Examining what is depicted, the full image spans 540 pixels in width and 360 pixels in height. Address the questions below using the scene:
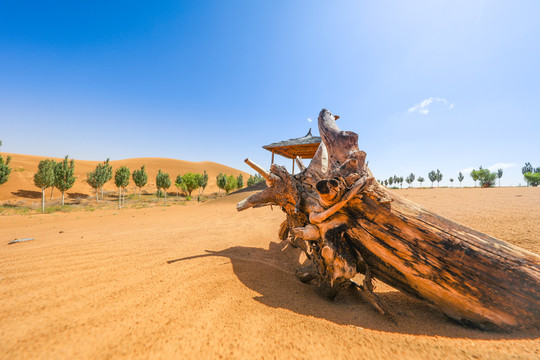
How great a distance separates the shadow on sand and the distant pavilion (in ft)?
28.1

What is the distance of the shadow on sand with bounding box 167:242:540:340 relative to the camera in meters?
1.55

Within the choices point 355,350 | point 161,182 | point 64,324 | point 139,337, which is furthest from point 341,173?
point 161,182

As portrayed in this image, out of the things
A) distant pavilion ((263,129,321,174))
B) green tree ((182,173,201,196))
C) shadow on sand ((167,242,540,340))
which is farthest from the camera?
green tree ((182,173,201,196))

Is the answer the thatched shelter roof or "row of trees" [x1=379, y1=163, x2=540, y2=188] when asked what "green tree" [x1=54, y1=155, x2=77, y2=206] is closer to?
the thatched shelter roof

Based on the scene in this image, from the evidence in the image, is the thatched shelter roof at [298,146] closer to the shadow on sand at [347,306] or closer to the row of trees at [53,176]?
the shadow on sand at [347,306]

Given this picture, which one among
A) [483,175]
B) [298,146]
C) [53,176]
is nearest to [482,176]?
[483,175]

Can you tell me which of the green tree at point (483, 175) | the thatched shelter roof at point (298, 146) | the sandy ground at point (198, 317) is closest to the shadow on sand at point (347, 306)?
the sandy ground at point (198, 317)

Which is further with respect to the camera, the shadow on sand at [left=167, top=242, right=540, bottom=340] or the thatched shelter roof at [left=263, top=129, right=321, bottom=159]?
the thatched shelter roof at [left=263, top=129, right=321, bottom=159]

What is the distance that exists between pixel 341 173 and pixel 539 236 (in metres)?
4.43

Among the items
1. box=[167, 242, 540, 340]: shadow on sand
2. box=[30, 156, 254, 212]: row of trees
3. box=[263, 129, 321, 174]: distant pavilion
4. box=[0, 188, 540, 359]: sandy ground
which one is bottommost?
box=[167, 242, 540, 340]: shadow on sand

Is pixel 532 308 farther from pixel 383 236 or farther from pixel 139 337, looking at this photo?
pixel 139 337

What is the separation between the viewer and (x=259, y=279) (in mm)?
2385

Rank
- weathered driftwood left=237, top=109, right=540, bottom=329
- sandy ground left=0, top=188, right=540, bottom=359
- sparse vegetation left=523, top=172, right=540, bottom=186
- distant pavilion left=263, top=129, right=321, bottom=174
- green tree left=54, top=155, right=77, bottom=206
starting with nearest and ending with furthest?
sandy ground left=0, top=188, right=540, bottom=359
weathered driftwood left=237, top=109, right=540, bottom=329
distant pavilion left=263, top=129, right=321, bottom=174
green tree left=54, top=155, right=77, bottom=206
sparse vegetation left=523, top=172, right=540, bottom=186

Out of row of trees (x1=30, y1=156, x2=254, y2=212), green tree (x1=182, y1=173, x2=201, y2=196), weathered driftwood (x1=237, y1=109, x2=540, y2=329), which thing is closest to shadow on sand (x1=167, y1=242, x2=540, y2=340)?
weathered driftwood (x1=237, y1=109, x2=540, y2=329)
